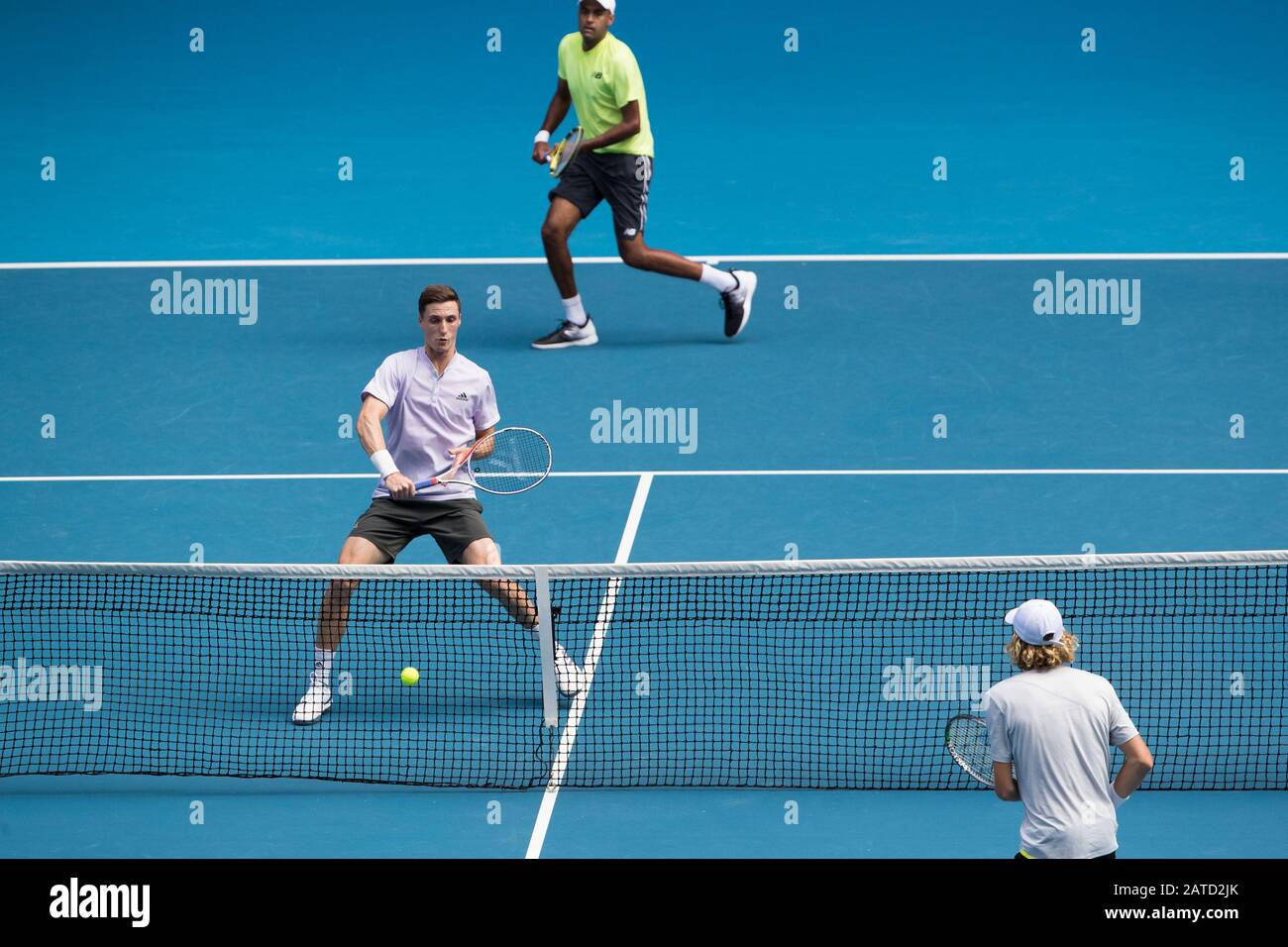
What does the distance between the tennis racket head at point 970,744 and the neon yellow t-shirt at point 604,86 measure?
7.77 meters

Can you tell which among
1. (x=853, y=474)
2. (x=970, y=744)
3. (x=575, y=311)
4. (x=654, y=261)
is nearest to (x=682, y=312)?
(x=575, y=311)

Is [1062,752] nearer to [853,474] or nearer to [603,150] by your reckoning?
[853,474]

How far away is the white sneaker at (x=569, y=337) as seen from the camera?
47.8 feet

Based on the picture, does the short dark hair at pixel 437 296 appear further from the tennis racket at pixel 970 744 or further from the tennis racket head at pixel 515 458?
the tennis racket at pixel 970 744

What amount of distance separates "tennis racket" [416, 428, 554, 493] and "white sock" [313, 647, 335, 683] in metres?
0.89

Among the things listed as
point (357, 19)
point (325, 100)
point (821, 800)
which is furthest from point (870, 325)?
point (357, 19)

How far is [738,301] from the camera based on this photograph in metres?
14.6

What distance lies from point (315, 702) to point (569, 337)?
596 centimetres

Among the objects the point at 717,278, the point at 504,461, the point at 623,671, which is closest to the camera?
the point at 623,671

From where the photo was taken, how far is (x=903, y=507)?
39.6 feet

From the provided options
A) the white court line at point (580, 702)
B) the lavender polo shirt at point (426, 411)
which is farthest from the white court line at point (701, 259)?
the lavender polo shirt at point (426, 411)

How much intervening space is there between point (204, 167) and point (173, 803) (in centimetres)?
1203
